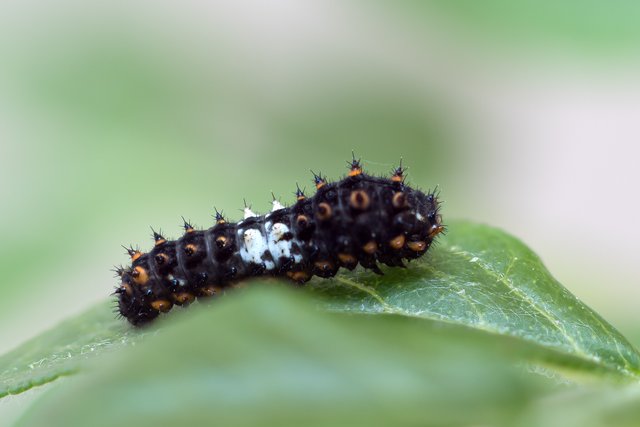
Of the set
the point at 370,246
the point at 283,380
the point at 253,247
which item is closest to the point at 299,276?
the point at 253,247

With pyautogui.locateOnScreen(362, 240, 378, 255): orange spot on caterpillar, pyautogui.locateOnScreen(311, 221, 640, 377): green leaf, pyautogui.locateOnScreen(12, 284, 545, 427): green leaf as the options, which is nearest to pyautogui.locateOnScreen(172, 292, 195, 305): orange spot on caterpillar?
pyautogui.locateOnScreen(311, 221, 640, 377): green leaf

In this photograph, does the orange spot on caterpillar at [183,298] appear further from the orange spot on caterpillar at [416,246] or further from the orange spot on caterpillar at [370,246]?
the orange spot on caterpillar at [416,246]

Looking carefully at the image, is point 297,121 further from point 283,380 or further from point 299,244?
point 283,380

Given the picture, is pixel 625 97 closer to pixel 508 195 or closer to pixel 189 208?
pixel 508 195

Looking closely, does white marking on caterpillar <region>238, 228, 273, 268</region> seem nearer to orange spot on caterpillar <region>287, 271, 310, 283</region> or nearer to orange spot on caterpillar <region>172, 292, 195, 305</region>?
orange spot on caterpillar <region>287, 271, 310, 283</region>

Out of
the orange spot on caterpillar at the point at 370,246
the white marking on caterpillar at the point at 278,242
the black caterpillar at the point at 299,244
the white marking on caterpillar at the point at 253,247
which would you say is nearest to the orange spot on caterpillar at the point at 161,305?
the black caterpillar at the point at 299,244

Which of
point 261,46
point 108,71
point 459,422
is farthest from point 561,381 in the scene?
point 261,46
